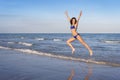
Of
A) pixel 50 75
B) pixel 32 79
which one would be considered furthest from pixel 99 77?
pixel 32 79

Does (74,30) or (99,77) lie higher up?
(74,30)

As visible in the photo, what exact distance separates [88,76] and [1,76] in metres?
3.35

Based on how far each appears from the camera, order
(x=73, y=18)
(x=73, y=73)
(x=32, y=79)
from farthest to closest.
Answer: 1. (x=73, y=18)
2. (x=73, y=73)
3. (x=32, y=79)

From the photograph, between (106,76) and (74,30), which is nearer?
(106,76)

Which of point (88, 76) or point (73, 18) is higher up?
point (73, 18)

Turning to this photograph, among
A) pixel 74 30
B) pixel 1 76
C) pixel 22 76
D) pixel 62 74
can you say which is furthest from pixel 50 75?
pixel 74 30

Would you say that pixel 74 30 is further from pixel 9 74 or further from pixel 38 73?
pixel 9 74

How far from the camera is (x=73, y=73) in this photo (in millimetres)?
9820

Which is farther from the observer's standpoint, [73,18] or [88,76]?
[73,18]

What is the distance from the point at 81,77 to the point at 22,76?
225 cm

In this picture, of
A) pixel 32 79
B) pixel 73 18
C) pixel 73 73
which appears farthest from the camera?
pixel 73 18

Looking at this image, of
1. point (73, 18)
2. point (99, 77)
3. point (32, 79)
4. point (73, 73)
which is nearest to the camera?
point (32, 79)

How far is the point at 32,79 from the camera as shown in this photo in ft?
27.8

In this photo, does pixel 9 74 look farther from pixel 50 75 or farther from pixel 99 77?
pixel 99 77
